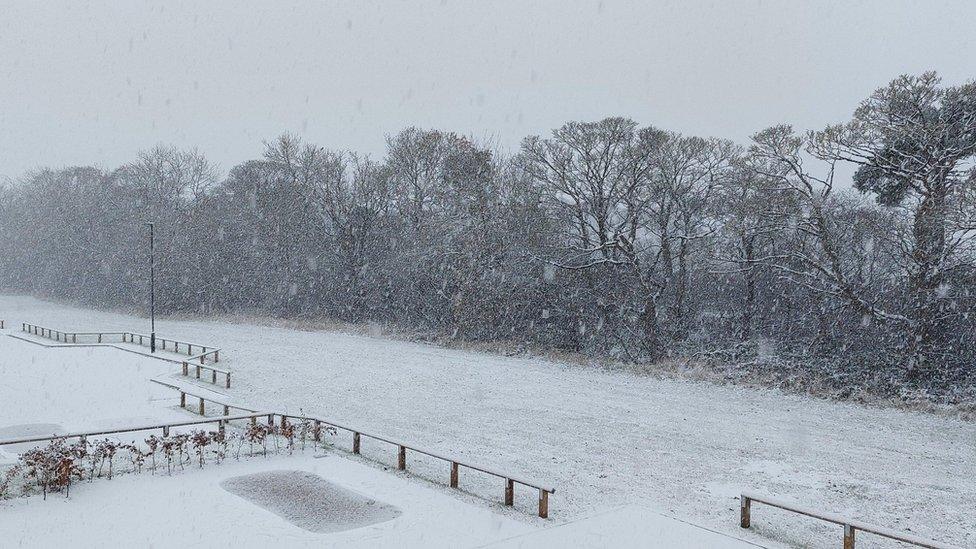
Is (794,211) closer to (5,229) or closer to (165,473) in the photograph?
(165,473)

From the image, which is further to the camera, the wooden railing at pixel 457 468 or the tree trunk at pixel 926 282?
the tree trunk at pixel 926 282

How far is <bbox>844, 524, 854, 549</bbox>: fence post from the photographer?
7.75m

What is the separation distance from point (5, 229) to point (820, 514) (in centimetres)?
9530

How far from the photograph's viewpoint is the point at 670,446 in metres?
13.6

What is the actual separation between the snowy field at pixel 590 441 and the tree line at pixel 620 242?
559 centimetres

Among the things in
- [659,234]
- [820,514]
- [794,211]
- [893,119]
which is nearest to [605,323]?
[659,234]

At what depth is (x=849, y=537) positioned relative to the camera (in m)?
7.77

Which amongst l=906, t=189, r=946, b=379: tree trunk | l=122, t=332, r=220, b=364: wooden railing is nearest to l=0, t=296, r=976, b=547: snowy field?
l=122, t=332, r=220, b=364: wooden railing

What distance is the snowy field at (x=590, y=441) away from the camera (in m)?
9.45

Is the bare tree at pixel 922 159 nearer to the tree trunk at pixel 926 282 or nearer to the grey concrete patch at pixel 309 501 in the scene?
the tree trunk at pixel 926 282

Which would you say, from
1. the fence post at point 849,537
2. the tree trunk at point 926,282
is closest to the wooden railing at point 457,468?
the fence post at point 849,537

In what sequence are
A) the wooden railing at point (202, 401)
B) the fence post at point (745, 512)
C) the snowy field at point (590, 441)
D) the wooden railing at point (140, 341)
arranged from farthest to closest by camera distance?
the wooden railing at point (140, 341), the wooden railing at point (202, 401), the snowy field at point (590, 441), the fence post at point (745, 512)

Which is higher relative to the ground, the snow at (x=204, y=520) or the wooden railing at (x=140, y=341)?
the snow at (x=204, y=520)

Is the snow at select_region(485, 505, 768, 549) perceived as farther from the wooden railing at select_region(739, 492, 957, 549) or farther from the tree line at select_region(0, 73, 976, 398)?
the tree line at select_region(0, 73, 976, 398)
